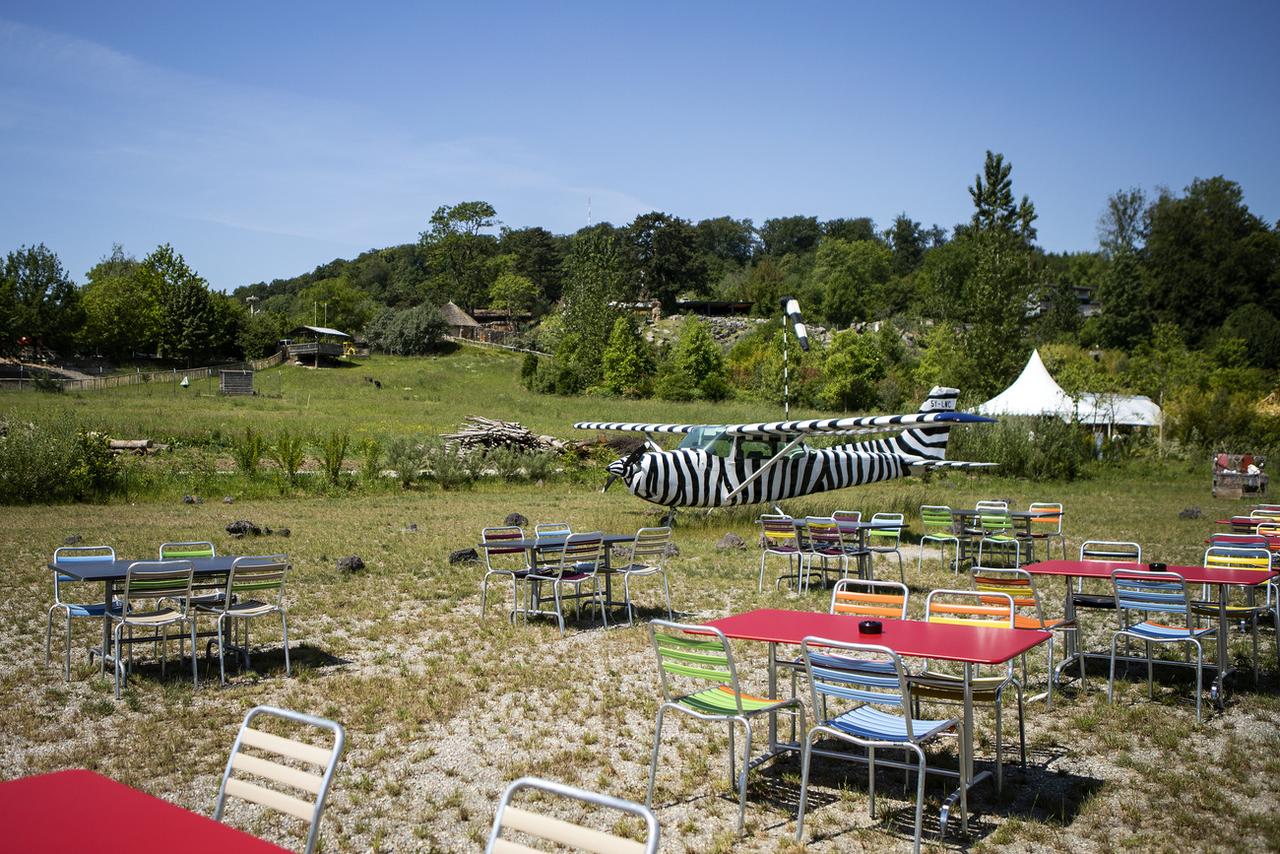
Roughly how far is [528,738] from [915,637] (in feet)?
9.13

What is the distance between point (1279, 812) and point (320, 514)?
16.7 meters

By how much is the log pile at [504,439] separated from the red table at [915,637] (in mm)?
22422

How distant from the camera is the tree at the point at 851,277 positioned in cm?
8519

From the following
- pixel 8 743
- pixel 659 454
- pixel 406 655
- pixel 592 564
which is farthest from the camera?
pixel 659 454

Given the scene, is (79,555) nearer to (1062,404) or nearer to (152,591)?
(152,591)

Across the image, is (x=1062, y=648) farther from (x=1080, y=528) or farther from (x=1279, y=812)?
(x=1080, y=528)

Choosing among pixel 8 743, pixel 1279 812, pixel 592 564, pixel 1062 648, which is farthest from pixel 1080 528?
pixel 8 743

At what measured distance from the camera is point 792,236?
147750 millimetres

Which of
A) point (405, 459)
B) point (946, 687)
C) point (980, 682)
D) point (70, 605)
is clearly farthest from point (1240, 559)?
point (405, 459)

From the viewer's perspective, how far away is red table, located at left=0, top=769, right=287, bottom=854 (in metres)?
2.32

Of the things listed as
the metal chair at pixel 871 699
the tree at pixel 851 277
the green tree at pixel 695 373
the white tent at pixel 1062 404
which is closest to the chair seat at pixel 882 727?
the metal chair at pixel 871 699

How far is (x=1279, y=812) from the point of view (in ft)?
16.8

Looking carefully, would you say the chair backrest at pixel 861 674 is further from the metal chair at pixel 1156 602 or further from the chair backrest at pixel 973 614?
the metal chair at pixel 1156 602

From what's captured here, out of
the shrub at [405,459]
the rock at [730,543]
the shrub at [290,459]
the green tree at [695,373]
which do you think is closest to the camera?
the rock at [730,543]
